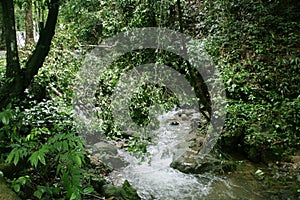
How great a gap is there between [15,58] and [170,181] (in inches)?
116

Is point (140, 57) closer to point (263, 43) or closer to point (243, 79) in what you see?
point (243, 79)

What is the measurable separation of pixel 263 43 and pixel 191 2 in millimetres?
2418

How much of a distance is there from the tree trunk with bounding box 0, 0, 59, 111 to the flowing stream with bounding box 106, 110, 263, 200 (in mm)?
1865

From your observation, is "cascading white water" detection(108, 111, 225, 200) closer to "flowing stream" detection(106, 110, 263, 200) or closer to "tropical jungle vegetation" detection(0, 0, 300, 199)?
"flowing stream" detection(106, 110, 263, 200)

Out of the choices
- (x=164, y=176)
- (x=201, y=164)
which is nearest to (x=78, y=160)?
(x=164, y=176)

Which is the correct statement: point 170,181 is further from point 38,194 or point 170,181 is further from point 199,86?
point 38,194

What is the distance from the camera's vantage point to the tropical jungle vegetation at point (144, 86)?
288cm

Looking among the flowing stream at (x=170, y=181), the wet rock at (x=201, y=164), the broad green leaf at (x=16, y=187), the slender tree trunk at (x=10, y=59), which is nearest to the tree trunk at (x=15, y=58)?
the slender tree trunk at (x=10, y=59)

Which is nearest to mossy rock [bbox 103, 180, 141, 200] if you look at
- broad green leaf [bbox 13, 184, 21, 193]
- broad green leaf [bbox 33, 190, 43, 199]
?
broad green leaf [bbox 33, 190, 43, 199]

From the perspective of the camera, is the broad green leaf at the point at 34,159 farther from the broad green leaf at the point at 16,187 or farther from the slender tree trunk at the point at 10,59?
the slender tree trunk at the point at 10,59

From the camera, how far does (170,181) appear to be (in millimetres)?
4910

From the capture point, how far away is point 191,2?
7.80 m

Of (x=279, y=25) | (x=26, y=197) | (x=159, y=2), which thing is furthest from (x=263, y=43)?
(x=26, y=197)

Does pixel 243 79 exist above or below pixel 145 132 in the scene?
above
